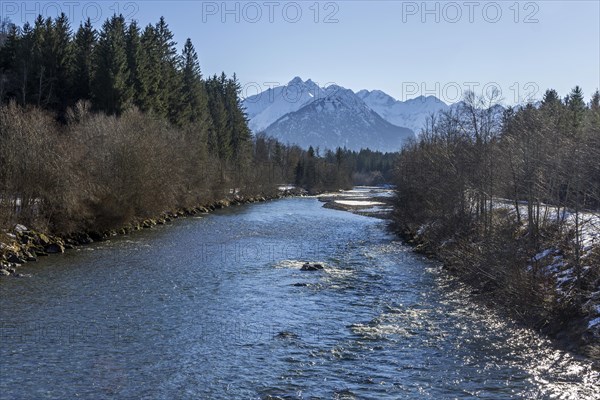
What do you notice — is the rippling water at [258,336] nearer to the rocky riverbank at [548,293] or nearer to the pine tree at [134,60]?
the rocky riverbank at [548,293]

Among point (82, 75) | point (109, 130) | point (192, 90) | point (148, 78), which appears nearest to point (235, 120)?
point (192, 90)

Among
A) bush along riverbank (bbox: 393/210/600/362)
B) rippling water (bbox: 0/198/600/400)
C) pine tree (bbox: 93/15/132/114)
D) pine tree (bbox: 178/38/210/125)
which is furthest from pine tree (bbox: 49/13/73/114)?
bush along riverbank (bbox: 393/210/600/362)

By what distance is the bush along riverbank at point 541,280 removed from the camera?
16.2 meters

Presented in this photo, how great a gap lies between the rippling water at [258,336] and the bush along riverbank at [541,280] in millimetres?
766

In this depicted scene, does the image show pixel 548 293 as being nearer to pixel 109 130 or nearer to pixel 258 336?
pixel 258 336

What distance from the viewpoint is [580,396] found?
12266 mm

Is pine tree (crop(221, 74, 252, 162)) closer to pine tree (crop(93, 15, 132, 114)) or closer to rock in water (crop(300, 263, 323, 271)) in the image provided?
pine tree (crop(93, 15, 132, 114))

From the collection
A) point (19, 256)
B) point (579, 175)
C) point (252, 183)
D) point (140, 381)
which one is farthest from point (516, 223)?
point (252, 183)

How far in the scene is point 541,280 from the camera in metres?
19.2

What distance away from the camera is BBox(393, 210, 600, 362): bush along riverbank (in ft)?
53.3

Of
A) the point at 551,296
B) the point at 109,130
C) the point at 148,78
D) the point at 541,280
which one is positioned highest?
the point at 148,78

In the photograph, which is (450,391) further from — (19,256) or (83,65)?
(83,65)

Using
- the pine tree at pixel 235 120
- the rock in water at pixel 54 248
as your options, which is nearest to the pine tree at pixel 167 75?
the pine tree at pixel 235 120

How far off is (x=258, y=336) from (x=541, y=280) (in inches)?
411
